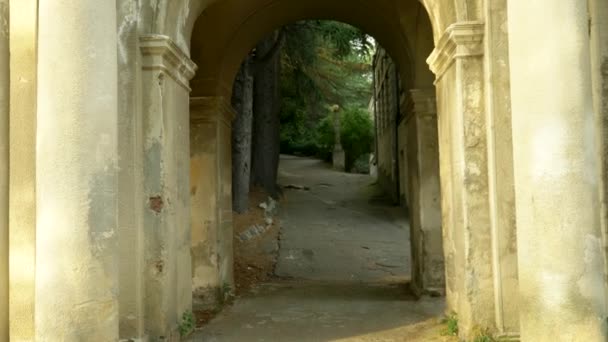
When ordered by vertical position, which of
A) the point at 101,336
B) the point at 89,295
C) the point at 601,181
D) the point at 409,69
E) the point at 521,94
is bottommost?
the point at 101,336

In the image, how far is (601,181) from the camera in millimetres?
5480

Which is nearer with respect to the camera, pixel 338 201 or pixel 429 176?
pixel 429 176

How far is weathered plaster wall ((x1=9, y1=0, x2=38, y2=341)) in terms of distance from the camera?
214 inches

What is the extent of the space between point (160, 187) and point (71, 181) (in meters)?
1.47

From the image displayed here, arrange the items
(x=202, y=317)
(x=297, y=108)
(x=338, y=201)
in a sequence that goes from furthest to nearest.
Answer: (x=297, y=108), (x=338, y=201), (x=202, y=317)

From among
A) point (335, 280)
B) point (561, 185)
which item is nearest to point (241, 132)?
point (335, 280)

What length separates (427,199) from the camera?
31.6 feet

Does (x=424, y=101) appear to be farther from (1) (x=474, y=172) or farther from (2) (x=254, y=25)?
(1) (x=474, y=172)

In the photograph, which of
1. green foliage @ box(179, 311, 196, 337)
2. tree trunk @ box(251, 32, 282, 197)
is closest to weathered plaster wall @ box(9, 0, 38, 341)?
green foliage @ box(179, 311, 196, 337)

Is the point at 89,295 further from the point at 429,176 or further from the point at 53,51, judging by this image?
the point at 429,176

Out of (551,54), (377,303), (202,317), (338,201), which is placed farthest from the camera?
(338,201)

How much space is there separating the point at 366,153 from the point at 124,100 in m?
28.4

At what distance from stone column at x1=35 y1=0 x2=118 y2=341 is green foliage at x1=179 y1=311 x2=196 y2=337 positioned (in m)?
1.87

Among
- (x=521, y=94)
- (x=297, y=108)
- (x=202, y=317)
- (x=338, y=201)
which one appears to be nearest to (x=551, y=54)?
(x=521, y=94)
